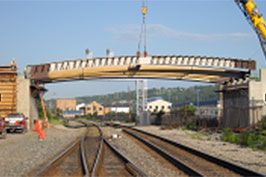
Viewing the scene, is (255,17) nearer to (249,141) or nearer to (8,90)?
(249,141)

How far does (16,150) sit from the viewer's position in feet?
60.1

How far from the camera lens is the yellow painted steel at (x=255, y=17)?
25.7 metres

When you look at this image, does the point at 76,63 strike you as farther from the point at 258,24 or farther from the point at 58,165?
the point at 58,165

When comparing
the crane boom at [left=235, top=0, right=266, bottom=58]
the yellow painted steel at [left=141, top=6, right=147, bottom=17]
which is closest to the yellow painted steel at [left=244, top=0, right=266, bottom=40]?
the crane boom at [left=235, top=0, right=266, bottom=58]

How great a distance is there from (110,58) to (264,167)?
27.7 metres

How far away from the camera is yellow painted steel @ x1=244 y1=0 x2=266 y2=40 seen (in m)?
25.7

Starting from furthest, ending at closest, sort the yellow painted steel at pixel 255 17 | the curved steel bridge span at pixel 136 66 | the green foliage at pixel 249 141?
the curved steel bridge span at pixel 136 66 < the yellow painted steel at pixel 255 17 < the green foliage at pixel 249 141

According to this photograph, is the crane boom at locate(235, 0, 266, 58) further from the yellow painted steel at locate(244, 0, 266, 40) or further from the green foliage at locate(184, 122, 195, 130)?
the green foliage at locate(184, 122, 195, 130)

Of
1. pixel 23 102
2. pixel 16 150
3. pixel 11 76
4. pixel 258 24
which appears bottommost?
pixel 16 150

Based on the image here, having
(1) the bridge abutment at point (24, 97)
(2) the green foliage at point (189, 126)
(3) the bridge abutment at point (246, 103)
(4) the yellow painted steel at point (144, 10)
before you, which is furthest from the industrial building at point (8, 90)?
(3) the bridge abutment at point (246, 103)

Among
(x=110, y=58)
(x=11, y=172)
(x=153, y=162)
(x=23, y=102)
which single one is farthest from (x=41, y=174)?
(x=110, y=58)

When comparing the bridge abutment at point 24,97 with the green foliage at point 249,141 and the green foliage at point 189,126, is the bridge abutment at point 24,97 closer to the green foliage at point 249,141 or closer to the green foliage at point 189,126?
the green foliage at point 189,126

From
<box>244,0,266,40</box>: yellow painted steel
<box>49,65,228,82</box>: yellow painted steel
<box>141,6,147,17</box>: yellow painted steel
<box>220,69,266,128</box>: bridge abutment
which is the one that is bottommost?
<box>220,69,266,128</box>: bridge abutment

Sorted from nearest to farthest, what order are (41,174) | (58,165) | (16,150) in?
1. (41,174)
2. (58,165)
3. (16,150)
